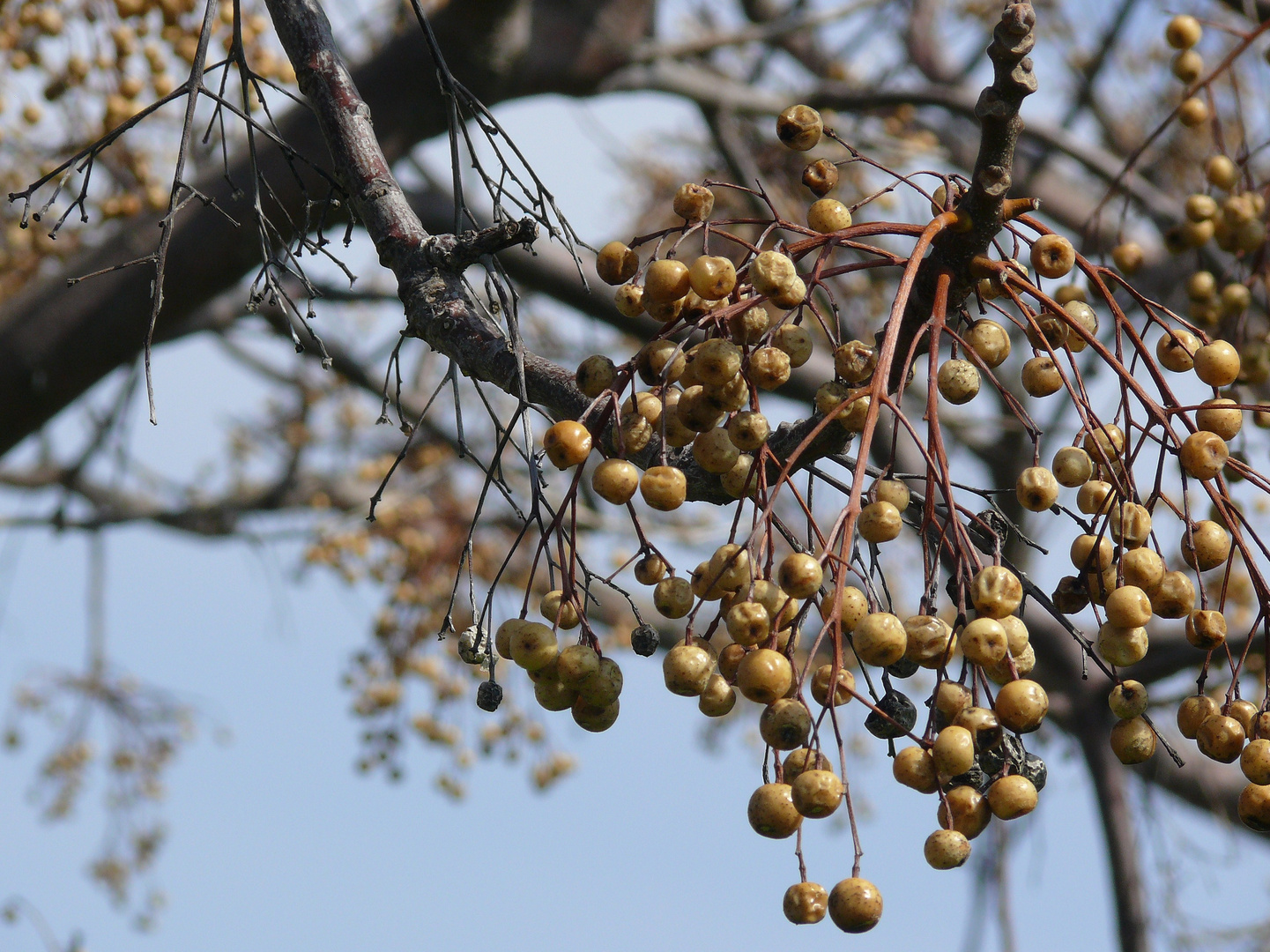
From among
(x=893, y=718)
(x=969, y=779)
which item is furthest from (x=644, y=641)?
(x=969, y=779)

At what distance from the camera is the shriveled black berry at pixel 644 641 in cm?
130

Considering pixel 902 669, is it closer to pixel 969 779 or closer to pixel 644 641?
pixel 969 779

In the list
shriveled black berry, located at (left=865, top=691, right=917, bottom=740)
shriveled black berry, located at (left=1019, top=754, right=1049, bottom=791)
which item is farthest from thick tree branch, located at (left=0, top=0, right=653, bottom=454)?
shriveled black berry, located at (left=1019, top=754, right=1049, bottom=791)

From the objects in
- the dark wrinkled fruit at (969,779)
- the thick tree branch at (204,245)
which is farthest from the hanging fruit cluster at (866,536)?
the thick tree branch at (204,245)

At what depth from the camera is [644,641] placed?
1310 mm

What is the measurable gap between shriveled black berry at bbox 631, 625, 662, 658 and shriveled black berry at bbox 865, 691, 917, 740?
25 centimetres

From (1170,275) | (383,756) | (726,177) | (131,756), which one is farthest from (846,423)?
(131,756)

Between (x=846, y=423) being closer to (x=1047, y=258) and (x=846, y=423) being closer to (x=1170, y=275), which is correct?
(x=1047, y=258)

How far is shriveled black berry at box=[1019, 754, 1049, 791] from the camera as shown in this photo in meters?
1.08

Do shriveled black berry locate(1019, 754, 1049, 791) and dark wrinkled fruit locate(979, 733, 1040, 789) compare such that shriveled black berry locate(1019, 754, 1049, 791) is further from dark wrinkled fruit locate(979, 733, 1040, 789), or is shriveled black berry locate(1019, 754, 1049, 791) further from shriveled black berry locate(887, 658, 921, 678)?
shriveled black berry locate(887, 658, 921, 678)

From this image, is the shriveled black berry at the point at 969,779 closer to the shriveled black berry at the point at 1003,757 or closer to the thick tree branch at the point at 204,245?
the shriveled black berry at the point at 1003,757

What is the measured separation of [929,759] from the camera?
3.28ft

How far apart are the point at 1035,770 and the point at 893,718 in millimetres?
144

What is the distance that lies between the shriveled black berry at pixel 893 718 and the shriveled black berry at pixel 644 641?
25 cm
